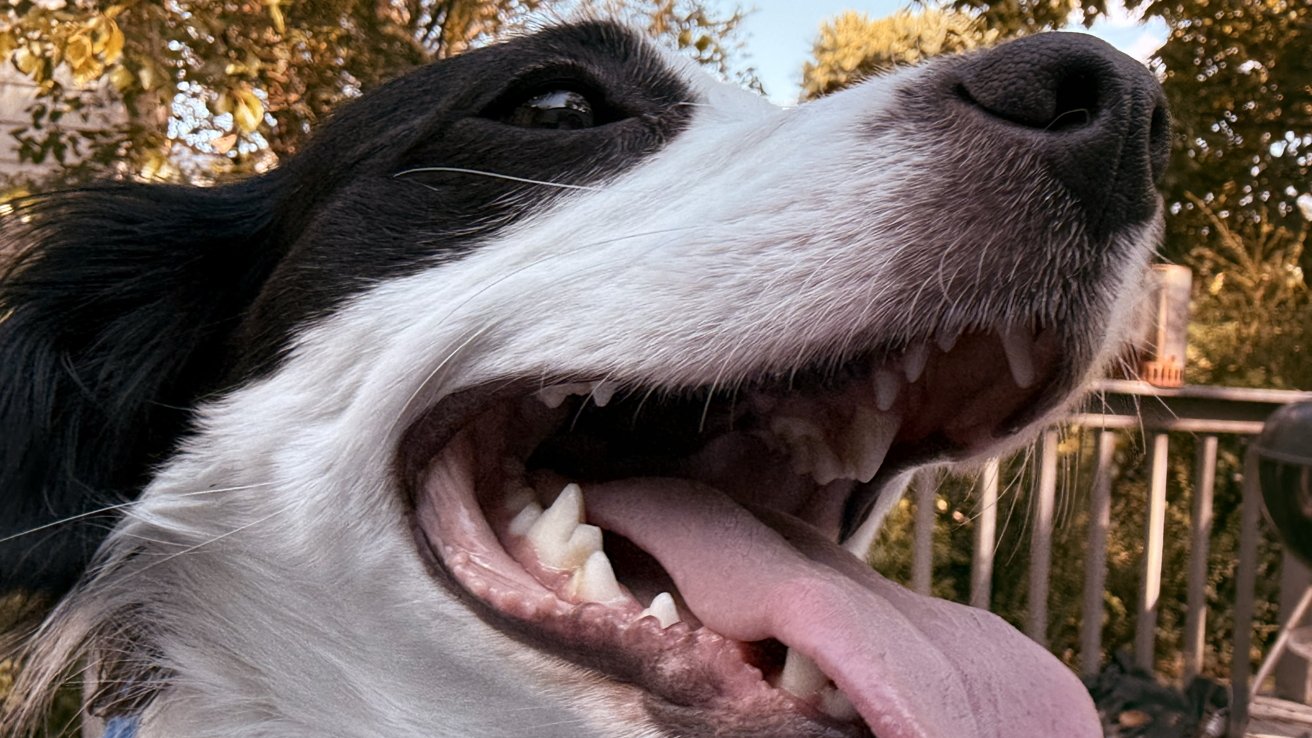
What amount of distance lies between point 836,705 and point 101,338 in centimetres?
145

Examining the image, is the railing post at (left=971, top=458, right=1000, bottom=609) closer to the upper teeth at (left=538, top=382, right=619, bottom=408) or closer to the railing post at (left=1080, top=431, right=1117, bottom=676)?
the railing post at (left=1080, top=431, right=1117, bottom=676)

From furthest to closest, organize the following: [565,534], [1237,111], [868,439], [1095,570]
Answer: [1237,111], [1095,570], [868,439], [565,534]

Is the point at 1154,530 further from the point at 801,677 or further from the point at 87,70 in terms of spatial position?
the point at 87,70

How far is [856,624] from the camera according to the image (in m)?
1.41

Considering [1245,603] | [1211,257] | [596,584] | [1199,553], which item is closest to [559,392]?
[596,584]

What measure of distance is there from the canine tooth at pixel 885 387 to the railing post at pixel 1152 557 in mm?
3378

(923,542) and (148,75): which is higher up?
(148,75)

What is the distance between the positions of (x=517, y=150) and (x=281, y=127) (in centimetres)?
324

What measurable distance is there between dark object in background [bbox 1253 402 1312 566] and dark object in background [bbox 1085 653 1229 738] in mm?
687

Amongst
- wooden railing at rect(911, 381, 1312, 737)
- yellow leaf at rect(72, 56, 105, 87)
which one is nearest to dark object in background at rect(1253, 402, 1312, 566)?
wooden railing at rect(911, 381, 1312, 737)

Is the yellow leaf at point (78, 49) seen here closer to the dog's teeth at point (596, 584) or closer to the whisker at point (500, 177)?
the whisker at point (500, 177)

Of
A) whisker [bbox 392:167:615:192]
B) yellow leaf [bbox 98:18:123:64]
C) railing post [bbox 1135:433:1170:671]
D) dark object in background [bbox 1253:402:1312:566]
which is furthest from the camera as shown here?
railing post [bbox 1135:433:1170:671]

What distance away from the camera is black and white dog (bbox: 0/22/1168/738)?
1.43 meters

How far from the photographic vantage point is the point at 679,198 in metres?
1.67
